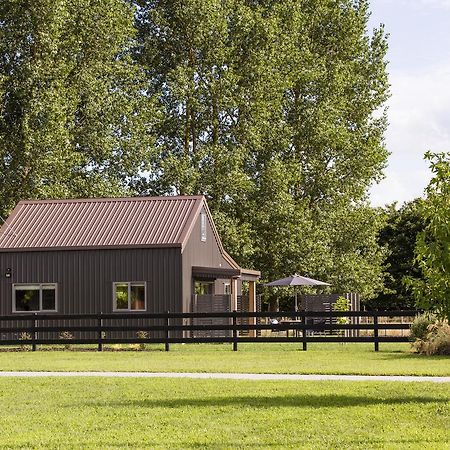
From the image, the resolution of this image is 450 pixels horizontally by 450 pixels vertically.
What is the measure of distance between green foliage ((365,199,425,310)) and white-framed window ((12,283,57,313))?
34.0m

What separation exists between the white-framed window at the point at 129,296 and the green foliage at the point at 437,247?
72.8ft

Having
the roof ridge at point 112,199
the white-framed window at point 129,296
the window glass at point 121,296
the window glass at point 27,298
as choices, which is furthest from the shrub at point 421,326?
the window glass at point 27,298

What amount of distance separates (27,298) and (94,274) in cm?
270

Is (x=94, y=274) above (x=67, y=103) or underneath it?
underneath

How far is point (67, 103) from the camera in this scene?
43969 mm

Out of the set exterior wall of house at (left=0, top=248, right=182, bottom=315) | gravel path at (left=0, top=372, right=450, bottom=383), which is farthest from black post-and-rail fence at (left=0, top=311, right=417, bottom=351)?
gravel path at (left=0, top=372, right=450, bottom=383)

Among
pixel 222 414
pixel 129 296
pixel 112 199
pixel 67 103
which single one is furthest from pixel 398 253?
pixel 222 414

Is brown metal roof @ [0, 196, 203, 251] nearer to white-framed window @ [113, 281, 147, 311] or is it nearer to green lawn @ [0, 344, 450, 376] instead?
white-framed window @ [113, 281, 147, 311]

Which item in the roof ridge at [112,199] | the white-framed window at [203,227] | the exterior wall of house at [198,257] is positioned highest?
the roof ridge at [112,199]

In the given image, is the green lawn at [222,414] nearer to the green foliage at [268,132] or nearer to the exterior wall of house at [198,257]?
the exterior wall of house at [198,257]

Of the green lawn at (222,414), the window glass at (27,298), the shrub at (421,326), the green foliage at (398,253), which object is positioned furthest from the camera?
the green foliage at (398,253)

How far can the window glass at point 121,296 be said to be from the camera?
38.3 metres

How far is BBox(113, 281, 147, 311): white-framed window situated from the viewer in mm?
38125

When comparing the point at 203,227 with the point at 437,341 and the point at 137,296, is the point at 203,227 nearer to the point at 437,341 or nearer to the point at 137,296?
the point at 137,296
